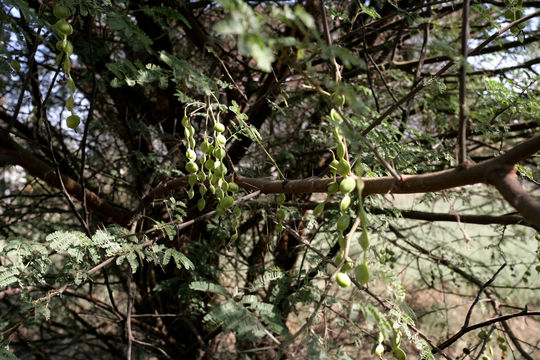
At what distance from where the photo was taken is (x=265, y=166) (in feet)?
7.41

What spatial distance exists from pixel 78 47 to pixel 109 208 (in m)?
0.93

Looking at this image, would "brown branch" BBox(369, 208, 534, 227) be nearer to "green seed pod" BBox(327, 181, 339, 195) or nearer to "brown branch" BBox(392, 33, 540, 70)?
"brown branch" BBox(392, 33, 540, 70)

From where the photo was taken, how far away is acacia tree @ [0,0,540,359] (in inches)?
32.9

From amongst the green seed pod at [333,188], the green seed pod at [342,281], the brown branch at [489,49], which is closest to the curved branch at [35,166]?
the green seed pod at [333,188]

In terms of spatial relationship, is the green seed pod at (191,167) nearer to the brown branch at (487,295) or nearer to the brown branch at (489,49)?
the brown branch at (487,295)

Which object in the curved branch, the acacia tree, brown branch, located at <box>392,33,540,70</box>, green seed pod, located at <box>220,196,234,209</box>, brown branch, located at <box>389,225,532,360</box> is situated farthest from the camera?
brown branch, located at <box>392,33,540,70</box>

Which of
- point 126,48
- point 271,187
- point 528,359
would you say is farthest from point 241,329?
point 126,48

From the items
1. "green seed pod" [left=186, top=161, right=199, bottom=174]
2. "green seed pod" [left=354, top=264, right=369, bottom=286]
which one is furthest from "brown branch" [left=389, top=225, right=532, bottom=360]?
"green seed pod" [left=186, top=161, right=199, bottom=174]

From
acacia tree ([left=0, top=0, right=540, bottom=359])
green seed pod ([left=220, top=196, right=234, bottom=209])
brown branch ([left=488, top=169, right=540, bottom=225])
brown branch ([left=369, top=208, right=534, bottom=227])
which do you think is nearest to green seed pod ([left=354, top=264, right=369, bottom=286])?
acacia tree ([left=0, top=0, right=540, bottom=359])

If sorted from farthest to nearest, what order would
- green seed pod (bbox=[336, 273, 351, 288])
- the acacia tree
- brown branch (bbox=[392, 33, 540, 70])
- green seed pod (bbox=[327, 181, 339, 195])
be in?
brown branch (bbox=[392, 33, 540, 70])
green seed pod (bbox=[327, 181, 339, 195])
the acacia tree
green seed pod (bbox=[336, 273, 351, 288])

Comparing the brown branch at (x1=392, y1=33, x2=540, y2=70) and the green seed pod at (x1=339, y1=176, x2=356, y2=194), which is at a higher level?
the brown branch at (x1=392, y1=33, x2=540, y2=70)

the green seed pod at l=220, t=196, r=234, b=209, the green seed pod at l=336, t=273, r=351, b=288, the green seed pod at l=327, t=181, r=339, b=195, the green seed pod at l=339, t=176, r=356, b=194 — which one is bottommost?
the green seed pod at l=336, t=273, r=351, b=288

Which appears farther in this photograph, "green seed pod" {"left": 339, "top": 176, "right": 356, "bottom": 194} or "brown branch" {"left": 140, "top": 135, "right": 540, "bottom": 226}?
"green seed pod" {"left": 339, "top": 176, "right": 356, "bottom": 194}

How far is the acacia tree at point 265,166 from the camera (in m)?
0.84
